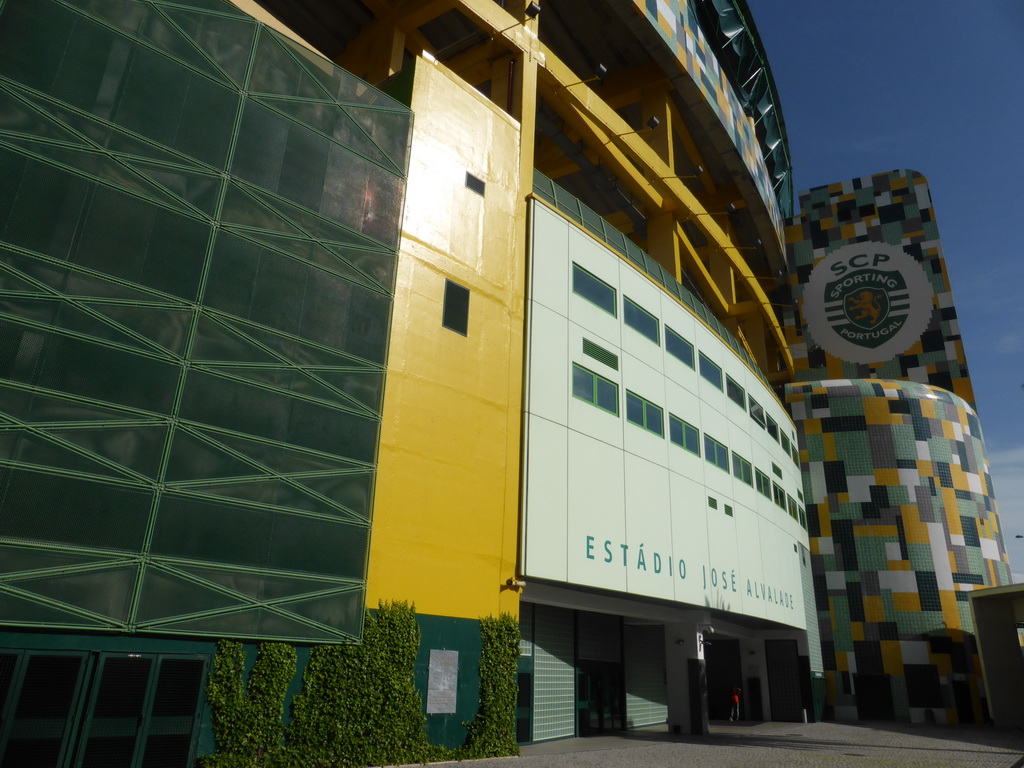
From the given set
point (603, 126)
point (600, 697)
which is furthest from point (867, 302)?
point (600, 697)

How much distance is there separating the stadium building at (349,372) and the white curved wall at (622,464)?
0.12 meters

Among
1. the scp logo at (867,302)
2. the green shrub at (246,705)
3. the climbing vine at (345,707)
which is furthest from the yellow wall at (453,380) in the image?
the scp logo at (867,302)

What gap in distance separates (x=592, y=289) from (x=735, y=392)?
1294 cm

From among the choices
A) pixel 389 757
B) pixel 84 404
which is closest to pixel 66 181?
pixel 84 404

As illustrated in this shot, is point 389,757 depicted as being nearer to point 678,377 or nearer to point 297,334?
point 297,334

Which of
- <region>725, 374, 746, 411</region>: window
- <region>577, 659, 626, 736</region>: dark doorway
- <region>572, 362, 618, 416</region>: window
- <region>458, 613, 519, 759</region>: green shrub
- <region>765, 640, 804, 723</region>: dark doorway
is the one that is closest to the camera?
<region>458, 613, 519, 759</region>: green shrub

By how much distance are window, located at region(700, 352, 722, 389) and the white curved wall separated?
414 mm

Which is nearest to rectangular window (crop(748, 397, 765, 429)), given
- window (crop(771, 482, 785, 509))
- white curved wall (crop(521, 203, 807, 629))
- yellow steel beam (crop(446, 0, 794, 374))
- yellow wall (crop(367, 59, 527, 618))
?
white curved wall (crop(521, 203, 807, 629))

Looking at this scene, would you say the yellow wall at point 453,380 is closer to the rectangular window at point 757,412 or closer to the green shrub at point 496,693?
the green shrub at point 496,693

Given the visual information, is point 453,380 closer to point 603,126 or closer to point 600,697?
point 600,697

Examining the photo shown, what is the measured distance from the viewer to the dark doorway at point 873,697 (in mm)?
41625

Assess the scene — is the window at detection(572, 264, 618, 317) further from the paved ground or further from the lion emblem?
the lion emblem

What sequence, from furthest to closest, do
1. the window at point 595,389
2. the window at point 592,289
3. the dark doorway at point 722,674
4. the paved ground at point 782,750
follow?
the dark doorway at point 722,674 → the window at point 592,289 → the window at point 595,389 → the paved ground at point 782,750

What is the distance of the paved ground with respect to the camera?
61.9 ft
